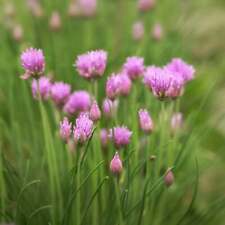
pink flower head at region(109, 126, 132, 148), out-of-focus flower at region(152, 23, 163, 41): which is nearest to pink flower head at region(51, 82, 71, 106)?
pink flower head at region(109, 126, 132, 148)

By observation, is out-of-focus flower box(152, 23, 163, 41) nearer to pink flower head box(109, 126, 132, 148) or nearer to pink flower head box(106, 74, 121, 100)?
pink flower head box(106, 74, 121, 100)

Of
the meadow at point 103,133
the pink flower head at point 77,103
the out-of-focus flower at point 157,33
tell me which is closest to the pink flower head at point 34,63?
the meadow at point 103,133

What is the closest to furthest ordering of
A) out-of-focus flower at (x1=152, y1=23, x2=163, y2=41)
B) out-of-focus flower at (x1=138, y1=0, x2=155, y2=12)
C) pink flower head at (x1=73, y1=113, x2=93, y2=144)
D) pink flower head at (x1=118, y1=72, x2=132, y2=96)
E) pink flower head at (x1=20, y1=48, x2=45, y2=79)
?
pink flower head at (x1=73, y1=113, x2=93, y2=144) < pink flower head at (x1=20, y1=48, x2=45, y2=79) < pink flower head at (x1=118, y1=72, x2=132, y2=96) < out-of-focus flower at (x1=152, y1=23, x2=163, y2=41) < out-of-focus flower at (x1=138, y1=0, x2=155, y2=12)

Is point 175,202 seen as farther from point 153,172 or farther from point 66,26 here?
point 66,26

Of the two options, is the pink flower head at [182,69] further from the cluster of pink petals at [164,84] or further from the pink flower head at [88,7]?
the pink flower head at [88,7]

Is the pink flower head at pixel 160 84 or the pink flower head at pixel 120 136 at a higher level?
the pink flower head at pixel 160 84

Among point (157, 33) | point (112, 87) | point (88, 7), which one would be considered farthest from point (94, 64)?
point (88, 7)

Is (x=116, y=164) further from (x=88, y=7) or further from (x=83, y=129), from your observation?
(x=88, y=7)
